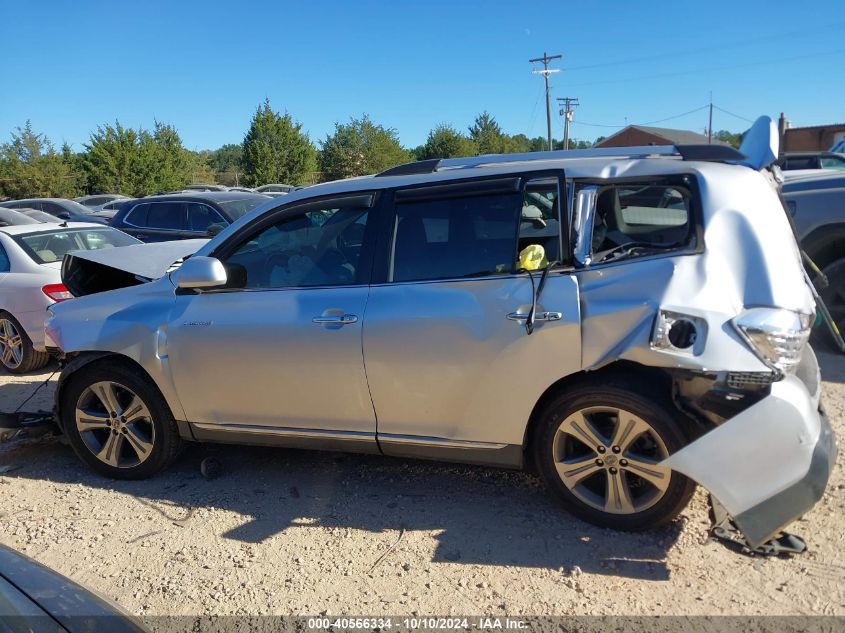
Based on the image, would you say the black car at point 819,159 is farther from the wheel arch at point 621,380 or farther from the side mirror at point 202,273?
the side mirror at point 202,273

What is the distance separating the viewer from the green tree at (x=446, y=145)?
45250 millimetres

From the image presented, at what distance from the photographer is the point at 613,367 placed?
3156 mm

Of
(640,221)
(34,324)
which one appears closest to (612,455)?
(640,221)

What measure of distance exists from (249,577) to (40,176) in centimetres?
4363

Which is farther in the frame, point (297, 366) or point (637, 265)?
point (297, 366)

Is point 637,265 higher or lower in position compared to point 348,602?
higher

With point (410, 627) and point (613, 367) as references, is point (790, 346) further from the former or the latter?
point (410, 627)

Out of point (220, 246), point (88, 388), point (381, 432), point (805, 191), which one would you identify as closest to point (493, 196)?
point (381, 432)

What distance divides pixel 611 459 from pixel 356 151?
130 feet

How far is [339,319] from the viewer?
348 cm

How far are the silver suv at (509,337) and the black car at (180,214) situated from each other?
6.18 meters

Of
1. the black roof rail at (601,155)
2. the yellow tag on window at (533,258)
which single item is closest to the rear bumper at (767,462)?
the yellow tag on window at (533,258)

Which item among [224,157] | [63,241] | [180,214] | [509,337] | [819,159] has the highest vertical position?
[224,157]

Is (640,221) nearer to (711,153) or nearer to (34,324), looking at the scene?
(711,153)
